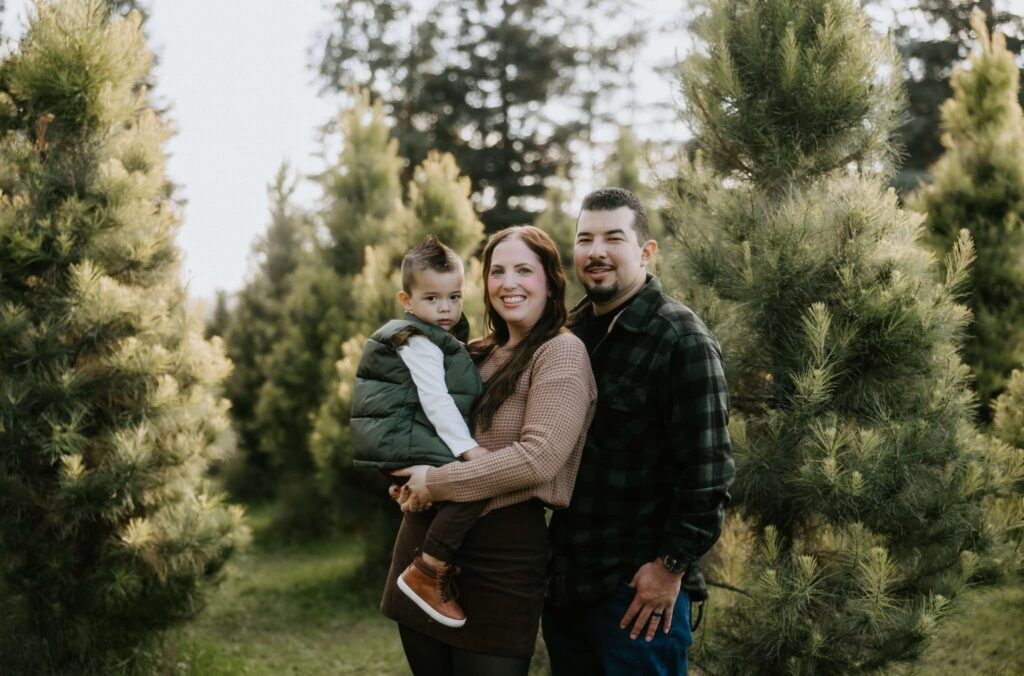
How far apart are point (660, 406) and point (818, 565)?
51.9 inches

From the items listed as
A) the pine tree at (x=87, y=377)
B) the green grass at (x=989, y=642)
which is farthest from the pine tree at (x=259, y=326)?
the green grass at (x=989, y=642)

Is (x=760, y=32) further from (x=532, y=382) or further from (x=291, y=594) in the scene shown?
(x=291, y=594)

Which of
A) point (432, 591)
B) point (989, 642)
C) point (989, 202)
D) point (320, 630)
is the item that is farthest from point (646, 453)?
point (989, 202)

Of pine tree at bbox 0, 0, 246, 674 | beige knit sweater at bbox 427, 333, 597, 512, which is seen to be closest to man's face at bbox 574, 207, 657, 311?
beige knit sweater at bbox 427, 333, 597, 512

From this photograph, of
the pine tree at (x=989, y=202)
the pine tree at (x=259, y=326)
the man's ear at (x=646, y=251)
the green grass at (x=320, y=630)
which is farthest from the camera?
the pine tree at (x=259, y=326)

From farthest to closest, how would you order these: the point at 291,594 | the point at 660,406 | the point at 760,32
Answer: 1. the point at 291,594
2. the point at 760,32
3. the point at 660,406

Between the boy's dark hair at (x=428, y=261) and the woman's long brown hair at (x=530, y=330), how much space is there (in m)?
0.14

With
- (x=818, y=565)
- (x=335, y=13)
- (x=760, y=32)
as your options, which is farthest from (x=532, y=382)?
(x=335, y=13)

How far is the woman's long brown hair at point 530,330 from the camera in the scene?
274cm

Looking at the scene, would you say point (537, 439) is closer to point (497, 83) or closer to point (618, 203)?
point (618, 203)

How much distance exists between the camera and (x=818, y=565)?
3449 mm

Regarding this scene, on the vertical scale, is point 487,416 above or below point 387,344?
below

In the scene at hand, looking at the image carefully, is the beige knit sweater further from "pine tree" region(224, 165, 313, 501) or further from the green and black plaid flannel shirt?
"pine tree" region(224, 165, 313, 501)

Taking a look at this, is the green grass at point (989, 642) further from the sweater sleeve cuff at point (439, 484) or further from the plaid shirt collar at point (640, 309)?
the sweater sleeve cuff at point (439, 484)
